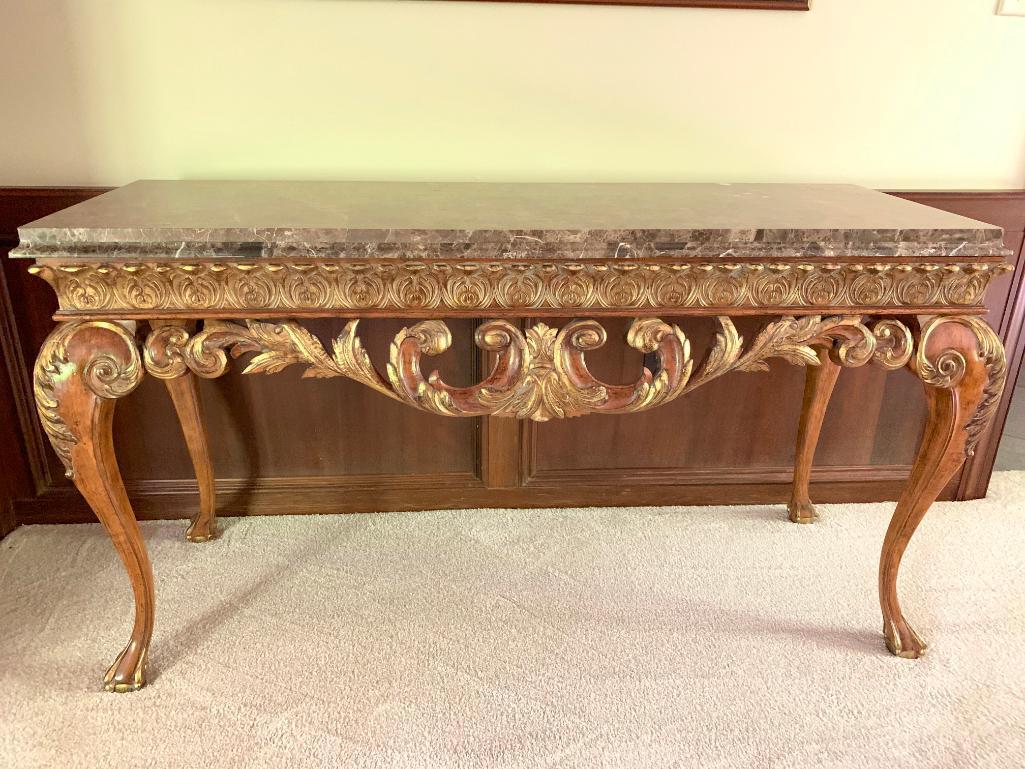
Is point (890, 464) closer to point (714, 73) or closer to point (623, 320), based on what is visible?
point (623, 320)

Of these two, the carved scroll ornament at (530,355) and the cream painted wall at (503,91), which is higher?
Answer: the cream painted wall at (503,91)

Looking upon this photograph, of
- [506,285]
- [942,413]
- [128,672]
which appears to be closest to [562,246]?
[506,285]

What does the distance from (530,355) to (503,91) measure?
2.48 ft

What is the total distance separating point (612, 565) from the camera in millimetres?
1838

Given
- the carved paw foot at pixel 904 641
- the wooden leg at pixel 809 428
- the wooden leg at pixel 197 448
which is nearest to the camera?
the carved paw foot at pixel 904 641

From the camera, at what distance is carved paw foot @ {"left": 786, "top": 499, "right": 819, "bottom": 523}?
2.03m

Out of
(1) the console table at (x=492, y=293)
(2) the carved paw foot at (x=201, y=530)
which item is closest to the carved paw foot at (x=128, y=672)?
(1) the console table at (x=492, y=293)

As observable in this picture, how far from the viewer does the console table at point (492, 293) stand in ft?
3.88

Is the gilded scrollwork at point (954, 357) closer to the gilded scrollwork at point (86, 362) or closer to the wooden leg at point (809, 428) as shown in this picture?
the wooden leg at point (809, 428)

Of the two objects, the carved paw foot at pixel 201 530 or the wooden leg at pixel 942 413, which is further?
the carved paw foot at pixel 201 530

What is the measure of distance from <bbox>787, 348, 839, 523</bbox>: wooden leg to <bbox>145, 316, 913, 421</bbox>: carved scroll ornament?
47cm

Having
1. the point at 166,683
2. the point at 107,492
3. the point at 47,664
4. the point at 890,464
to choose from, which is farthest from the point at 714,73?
the point at 47,664

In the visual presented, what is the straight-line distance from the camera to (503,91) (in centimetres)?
171

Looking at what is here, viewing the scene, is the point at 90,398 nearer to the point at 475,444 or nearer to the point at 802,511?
the point at 475,444
